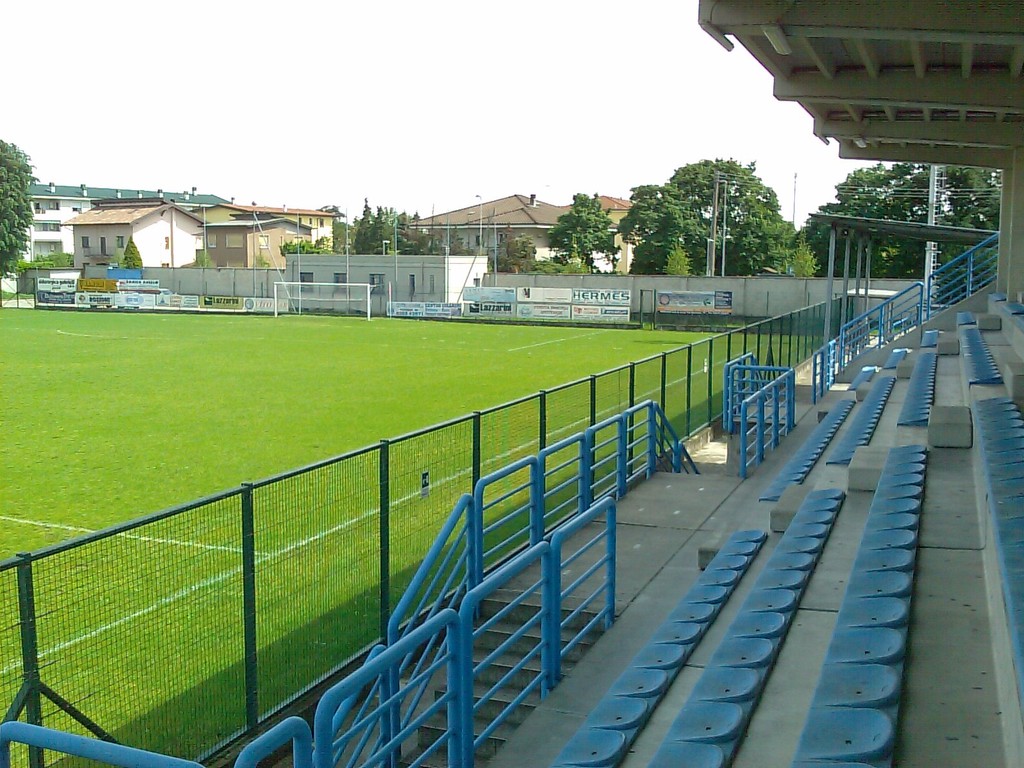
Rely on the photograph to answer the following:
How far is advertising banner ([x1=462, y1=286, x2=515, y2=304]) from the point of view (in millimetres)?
56500

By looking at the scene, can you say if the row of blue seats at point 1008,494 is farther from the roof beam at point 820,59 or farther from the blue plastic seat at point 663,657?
the roof beam at point 820,59

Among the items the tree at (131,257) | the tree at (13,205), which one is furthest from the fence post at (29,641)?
the tree at (131,257)

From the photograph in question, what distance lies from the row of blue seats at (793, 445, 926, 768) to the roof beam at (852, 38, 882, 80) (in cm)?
491

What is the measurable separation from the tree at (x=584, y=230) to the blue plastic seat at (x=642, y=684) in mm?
84265

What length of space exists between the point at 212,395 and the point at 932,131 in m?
16.6

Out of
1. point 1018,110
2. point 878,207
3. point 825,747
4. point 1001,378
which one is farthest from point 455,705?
point 878,207

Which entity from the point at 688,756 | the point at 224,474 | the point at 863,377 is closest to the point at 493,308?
the point at 863,377

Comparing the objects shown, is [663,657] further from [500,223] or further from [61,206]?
[61,206]

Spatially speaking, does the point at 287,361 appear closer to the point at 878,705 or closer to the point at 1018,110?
the point at 1018,110

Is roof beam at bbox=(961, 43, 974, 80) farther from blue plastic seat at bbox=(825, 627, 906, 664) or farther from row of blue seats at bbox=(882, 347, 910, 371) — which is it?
row of blue seats at bbox=(882, 347, 910, 371)

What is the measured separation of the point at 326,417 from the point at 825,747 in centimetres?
1856

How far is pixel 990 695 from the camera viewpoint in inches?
153

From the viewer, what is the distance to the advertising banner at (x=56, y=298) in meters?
63.2

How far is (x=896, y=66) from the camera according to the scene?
1071 cm
